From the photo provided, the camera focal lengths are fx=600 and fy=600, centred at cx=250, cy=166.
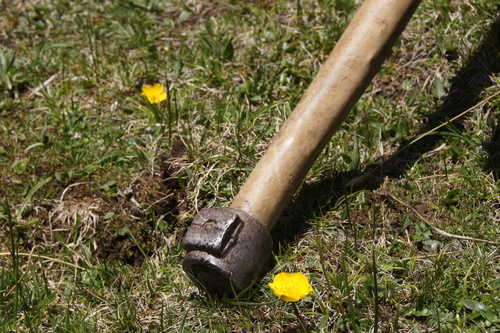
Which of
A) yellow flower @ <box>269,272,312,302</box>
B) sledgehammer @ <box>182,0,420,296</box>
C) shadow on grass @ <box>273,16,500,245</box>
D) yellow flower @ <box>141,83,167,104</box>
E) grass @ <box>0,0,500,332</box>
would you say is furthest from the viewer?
yellow flower @ <box>141,83,167,104</box>

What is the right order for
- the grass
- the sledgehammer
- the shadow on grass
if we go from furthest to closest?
the shadow on grass, the grass, the sledgehammer

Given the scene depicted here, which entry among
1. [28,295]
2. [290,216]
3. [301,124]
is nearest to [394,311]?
[290,216]

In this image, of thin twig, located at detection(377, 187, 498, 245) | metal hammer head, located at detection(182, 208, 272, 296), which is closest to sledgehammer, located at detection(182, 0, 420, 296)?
metal hammer head, located at detection(182, 208, 272, 296)

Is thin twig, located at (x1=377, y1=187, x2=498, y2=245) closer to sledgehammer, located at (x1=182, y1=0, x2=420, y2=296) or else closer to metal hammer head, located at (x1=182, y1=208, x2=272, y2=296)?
sledgehammer, located at (x1=182, y1=0, x2=420, y2=296)

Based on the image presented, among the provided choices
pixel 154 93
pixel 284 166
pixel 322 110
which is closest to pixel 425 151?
pixel 322 110

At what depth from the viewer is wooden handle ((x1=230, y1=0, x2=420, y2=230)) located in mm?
2436

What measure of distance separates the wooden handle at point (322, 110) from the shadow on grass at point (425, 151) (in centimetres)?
24

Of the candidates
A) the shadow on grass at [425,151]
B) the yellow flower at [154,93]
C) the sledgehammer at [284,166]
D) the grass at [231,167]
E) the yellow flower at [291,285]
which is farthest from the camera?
the yellow flower at [154,93]

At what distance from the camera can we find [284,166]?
2.45 meters

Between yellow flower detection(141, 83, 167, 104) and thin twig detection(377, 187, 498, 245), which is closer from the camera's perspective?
thin twig detection(377, 187, 498, 245)

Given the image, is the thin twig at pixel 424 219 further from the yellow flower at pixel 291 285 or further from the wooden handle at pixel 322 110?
the yellow flower at pixel 291 285

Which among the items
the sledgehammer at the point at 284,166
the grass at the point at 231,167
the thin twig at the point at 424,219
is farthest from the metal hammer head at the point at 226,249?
the thin twig at the point at 424,219

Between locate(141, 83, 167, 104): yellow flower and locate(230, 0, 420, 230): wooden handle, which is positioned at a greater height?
locate(230, 0, 420, 230): wooden handle

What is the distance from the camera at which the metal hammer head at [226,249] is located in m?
2.27
